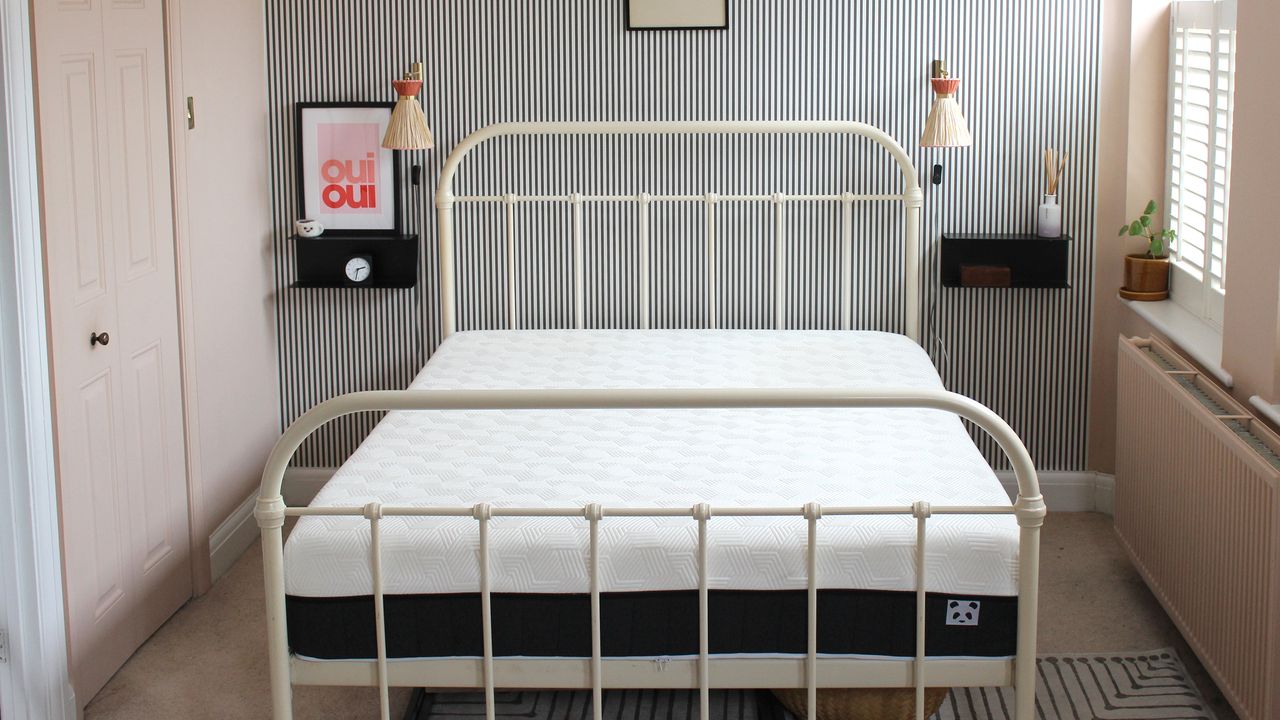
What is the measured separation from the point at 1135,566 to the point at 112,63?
2923mm

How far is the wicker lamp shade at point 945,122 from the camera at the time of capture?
4066 mm

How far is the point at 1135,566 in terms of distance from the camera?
12.5 feet

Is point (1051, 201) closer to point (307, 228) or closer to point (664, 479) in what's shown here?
point (664, 479)

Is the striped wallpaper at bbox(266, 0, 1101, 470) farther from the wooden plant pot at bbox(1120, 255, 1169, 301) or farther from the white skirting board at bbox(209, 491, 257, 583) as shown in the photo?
the white skirting board at bbox(209, 491, 257, 583)

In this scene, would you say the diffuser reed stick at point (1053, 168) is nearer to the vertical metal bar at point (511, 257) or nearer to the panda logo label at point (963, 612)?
the vertical metal bar at point (511, 257)

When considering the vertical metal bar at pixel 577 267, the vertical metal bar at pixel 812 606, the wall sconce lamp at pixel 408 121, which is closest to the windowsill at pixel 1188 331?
the vertical metal bar at pixel 812 606

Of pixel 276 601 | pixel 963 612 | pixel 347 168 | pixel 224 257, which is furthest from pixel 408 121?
pixel 963 612

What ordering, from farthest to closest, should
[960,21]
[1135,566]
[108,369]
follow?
[960,21], [1135,566], [108,369]

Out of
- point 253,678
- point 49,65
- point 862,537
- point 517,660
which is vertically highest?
point 49,65

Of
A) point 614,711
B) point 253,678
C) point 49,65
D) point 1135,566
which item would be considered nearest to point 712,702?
point 614,711

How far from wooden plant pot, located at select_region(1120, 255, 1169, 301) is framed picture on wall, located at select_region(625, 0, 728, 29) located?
1.42m

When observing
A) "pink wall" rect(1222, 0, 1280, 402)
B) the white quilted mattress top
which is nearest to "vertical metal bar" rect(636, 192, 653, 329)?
the white quilted mattress top

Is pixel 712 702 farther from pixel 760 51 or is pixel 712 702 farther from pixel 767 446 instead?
pixel 760 51

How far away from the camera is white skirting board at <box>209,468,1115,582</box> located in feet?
13.9
